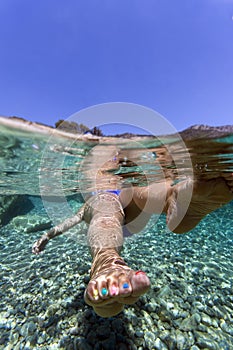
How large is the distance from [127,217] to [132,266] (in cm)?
147

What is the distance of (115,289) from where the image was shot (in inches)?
83.0

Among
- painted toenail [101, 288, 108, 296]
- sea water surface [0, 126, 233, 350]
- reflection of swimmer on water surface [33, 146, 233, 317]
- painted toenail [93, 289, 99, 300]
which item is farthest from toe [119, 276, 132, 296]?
sea water surface [0, 126, 233, 350]

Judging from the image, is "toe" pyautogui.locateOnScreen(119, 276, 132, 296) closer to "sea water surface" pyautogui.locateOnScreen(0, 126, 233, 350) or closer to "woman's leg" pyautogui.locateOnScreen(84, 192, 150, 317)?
"woman's leg" pyautogui.locateOnScreen(84, 192, 150, 317)

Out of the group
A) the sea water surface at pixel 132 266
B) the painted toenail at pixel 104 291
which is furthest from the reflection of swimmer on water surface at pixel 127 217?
the sea water surface at pixel 132 266

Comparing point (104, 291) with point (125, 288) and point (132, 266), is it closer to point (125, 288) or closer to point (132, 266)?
point (125, 288)

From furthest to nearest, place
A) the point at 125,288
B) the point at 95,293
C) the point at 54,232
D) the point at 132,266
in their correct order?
the point at 132,266 < the point at 54,232 < the point at 95,293 < the point at 125,288

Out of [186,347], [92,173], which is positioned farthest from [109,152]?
[186,347]

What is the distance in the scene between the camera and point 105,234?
11.9 feet

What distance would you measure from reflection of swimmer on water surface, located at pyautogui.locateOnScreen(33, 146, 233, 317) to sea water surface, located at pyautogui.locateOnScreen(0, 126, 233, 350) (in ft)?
1.00

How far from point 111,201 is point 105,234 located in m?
1.75

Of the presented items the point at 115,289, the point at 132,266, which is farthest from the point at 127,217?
the point at 115,289

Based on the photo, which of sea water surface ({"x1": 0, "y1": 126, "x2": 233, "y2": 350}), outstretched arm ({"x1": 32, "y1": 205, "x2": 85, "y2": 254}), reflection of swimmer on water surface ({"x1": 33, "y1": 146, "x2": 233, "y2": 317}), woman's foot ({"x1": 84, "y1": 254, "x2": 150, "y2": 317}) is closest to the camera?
woman's foot ({"x1": 84, "y1": 254, "x2": 150, "y2": 317})

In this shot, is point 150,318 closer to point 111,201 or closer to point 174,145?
point 111,201

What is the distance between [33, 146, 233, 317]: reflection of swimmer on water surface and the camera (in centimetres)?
217
